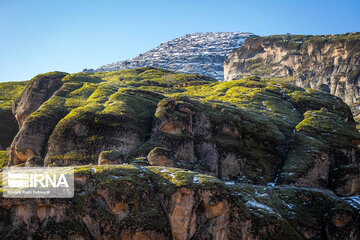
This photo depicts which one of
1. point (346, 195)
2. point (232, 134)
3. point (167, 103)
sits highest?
point (167, 103)

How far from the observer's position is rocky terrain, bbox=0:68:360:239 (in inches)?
1460

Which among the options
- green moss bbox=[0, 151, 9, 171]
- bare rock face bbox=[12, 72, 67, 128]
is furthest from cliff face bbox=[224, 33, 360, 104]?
green moss bbox=[0, 151, 9, 171]

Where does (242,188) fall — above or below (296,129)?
below

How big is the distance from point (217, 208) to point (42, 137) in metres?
38.4

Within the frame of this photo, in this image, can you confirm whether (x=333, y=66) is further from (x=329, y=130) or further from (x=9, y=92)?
(x=9, y=92)

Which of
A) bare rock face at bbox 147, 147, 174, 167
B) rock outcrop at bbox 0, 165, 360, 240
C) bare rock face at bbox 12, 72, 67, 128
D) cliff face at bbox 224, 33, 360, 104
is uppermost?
cliff face at bbox 224, 33, 360, 104

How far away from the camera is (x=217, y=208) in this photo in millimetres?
40062

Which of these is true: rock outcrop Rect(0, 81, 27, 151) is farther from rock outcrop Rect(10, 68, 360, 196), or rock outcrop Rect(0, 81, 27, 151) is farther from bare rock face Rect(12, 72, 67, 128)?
rock outcrop Rect(10, 68, 360, 196)

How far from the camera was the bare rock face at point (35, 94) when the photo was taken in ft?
268

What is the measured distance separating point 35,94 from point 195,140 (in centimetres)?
4408

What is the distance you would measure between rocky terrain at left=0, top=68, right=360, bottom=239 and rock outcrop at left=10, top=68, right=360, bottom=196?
0.20 metres

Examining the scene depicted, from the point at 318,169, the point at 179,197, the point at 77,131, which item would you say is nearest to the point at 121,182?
the point at 179,197

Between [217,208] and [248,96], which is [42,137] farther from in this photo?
[248,96]

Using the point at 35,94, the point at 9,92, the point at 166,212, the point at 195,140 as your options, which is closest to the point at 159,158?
the point at 195,140
